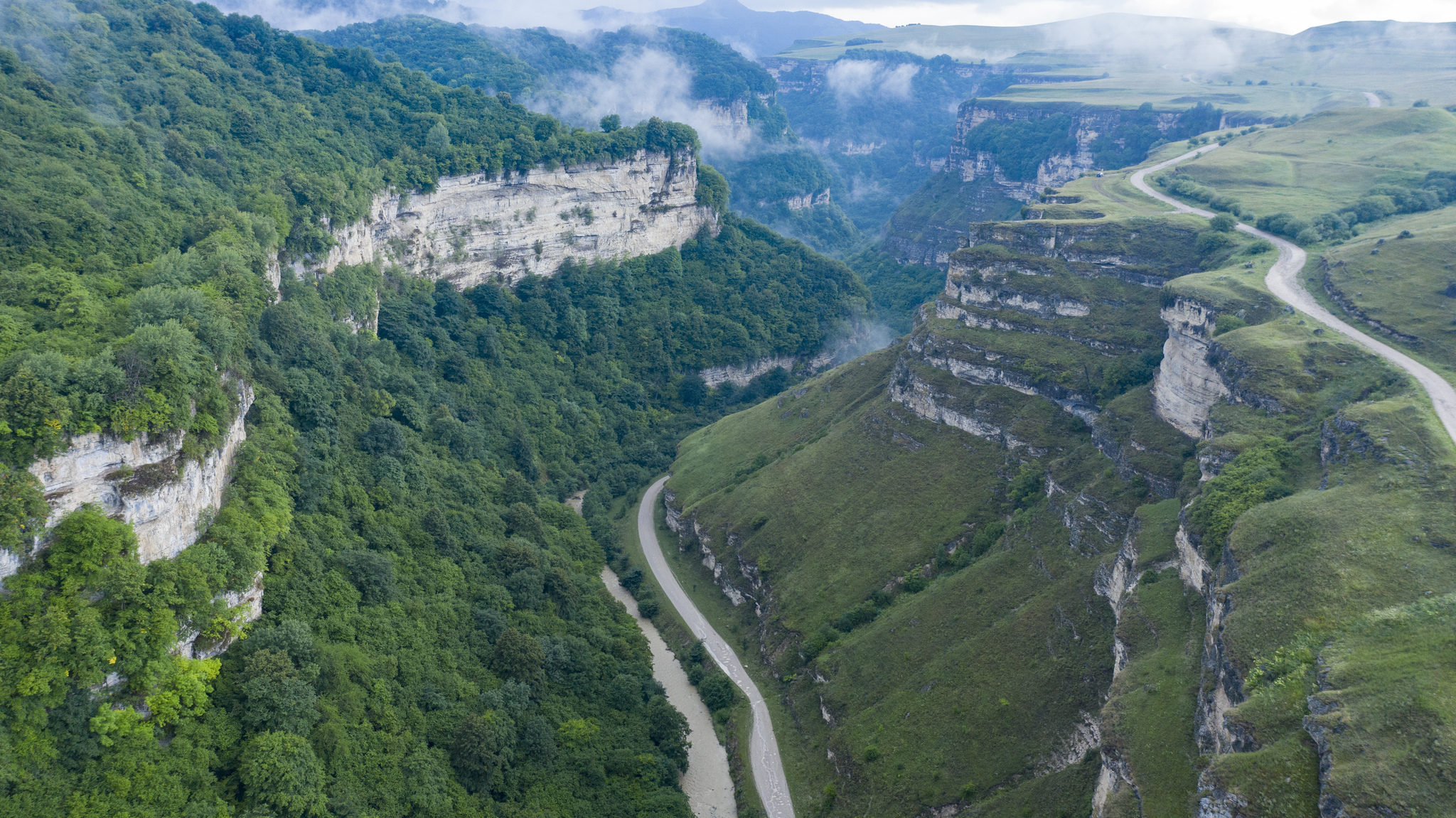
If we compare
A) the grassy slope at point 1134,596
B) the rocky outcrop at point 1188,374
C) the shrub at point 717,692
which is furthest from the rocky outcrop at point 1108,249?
the shrub at point 717,692

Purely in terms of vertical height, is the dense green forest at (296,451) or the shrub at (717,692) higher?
the dense green forest at (296,451)

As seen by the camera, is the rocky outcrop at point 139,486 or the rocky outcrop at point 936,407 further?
the rocky outcrop at point 936,407

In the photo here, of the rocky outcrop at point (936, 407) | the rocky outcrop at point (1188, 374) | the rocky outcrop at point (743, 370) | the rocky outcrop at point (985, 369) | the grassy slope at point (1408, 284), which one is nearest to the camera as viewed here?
the grassy slope at point (1408, 284)

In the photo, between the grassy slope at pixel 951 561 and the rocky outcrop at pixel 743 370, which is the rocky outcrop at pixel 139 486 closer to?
the grassy slope at pixel 951 561

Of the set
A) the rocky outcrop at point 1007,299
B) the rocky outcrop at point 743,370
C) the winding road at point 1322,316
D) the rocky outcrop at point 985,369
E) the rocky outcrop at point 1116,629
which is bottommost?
Result: the rocky outcrop at point 743,370

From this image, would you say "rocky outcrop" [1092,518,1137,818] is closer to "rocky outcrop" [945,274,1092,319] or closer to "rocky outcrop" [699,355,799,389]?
"rocky outcrop" [945,274,1092,319]

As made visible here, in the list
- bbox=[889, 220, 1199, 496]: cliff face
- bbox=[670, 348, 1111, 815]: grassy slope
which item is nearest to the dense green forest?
bbox=[670, 348, 1111, 815]: grassy slope

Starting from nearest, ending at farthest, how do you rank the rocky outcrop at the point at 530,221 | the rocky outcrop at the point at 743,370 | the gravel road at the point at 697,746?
the gravel road at the point at 697,746, the rocky outcrop at the point at 530,221, the rocky outcrop at the point at 743,370
